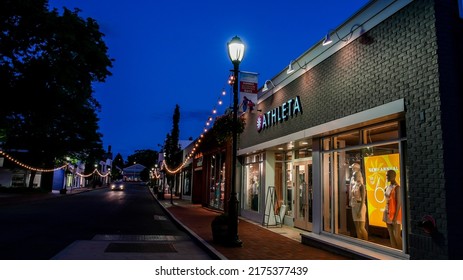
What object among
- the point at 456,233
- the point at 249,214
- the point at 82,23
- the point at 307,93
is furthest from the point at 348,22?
the point at 82,23

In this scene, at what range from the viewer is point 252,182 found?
52.0 ft

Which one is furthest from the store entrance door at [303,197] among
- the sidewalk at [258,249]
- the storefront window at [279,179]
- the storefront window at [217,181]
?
the storefront window at [217,181]

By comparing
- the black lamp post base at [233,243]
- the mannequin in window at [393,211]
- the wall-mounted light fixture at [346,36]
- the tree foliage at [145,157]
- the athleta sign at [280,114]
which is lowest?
the black lamp post base at [233,243]

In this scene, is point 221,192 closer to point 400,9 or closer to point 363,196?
point 363,196

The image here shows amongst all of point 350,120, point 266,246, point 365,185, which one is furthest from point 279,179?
point 350,120

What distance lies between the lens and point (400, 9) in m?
7.15

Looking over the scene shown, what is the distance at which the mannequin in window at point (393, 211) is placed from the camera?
735cm

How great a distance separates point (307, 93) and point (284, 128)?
1.90 m

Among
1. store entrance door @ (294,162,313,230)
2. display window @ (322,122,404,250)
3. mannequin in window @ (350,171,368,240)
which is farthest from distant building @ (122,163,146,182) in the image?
mannequin in window @ (350,171,368,240)

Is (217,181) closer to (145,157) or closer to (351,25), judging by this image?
(351,25)

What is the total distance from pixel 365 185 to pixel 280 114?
481cm

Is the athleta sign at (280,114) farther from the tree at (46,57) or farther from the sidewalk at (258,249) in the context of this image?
the tree at (46,57)

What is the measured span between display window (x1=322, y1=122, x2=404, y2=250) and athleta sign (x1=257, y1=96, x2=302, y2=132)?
1.81 m

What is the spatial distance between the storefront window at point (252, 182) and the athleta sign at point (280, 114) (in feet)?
4.86
